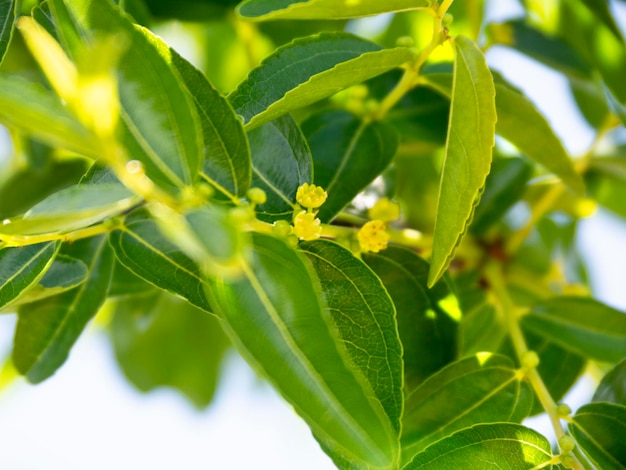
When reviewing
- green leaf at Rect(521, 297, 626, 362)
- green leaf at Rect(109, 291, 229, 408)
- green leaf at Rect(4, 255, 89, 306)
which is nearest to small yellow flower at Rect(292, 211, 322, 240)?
green leaf at Rect(4, 255, 89, 306)

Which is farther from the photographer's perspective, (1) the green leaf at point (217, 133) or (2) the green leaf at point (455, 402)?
(2) the green leaf at point (455, 402)

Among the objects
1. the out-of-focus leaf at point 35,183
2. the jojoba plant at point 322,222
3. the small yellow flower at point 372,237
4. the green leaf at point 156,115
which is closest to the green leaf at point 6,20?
the jojoba plant at point 322,222

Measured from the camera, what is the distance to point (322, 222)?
742mm

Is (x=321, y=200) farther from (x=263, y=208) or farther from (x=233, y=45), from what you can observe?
(x=233, y=45)

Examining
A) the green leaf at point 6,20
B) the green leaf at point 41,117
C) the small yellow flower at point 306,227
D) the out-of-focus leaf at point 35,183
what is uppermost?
the green leaf at point 41,117

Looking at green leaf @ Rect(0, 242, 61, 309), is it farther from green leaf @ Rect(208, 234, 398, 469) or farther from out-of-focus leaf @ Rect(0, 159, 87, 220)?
out-of-focus leaf @ Rect(0, 159, 87, 220)

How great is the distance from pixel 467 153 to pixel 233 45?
89 cm

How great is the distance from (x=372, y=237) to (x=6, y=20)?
0.37 m

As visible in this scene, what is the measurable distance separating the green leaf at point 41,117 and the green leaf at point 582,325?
0.69 metres

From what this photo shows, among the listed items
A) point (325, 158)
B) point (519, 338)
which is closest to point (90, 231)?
point (325, 158)

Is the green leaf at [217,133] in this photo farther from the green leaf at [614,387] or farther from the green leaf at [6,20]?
the green leaf at [614,387]

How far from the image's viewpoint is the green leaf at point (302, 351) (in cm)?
54

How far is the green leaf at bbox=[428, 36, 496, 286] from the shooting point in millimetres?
612

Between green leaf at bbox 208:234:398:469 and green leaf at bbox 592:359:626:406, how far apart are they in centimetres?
35
